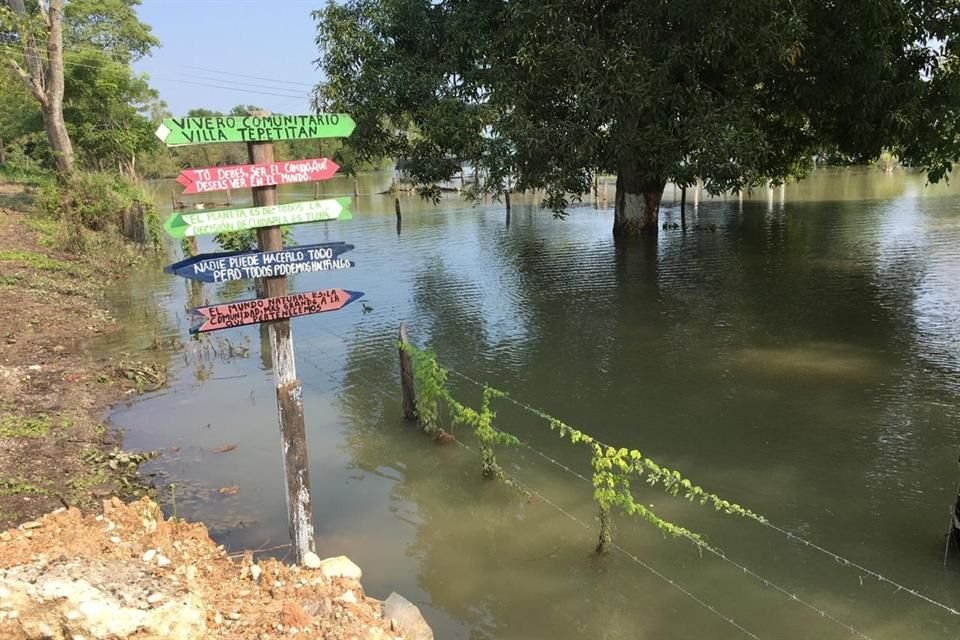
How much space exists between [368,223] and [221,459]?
83.2 ft

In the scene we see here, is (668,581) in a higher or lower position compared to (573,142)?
lower

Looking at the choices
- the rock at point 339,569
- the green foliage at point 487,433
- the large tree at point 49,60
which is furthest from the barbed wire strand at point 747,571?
the large tree at point 49,60

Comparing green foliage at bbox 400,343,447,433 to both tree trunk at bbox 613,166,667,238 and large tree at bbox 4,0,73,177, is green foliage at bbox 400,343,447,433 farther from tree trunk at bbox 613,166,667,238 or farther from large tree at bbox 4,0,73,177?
large tree at bbox 4,0,73,177

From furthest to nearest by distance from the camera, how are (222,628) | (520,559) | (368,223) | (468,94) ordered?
(368,223), (468,94), (520,559), (222,628)

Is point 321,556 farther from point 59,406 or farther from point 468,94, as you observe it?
point 468,94

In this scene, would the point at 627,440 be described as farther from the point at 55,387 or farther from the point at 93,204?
the point at 93,204

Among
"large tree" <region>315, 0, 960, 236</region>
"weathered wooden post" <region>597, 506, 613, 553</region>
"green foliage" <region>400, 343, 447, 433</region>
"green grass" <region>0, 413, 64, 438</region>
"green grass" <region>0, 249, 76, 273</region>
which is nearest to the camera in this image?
"weathered wooden post" <region>597, 506, 613, 553</region>

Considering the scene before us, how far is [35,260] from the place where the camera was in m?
16.0

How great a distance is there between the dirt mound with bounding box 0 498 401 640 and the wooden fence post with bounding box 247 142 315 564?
19.6 inches

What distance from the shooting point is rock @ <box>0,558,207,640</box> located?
3270 mm

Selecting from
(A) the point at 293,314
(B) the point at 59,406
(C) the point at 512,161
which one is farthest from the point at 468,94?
(A) the point at 293,314

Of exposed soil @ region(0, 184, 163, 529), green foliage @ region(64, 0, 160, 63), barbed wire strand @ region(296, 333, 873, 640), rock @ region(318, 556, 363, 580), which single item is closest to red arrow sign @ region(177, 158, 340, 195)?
rock @ region(318, 556, 363, 580)

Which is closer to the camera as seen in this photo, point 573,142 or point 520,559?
point 520,559

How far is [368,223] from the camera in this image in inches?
1273
